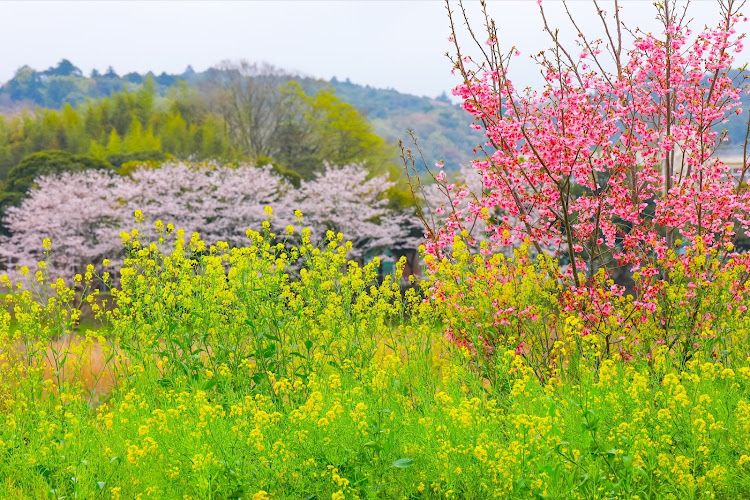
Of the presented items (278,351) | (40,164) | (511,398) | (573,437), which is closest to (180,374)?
(278,351)

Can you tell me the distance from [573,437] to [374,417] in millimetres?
1209

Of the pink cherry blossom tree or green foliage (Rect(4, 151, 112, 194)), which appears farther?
green foliage (Rect(4, 151, 112, 194))

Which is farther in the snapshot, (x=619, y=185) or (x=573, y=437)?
(x=619, y=185)

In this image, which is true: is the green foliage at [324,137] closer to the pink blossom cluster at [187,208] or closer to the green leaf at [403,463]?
the pink blossom cluster at [187,208]

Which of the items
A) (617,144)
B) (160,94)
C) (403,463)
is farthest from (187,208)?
(160,94)

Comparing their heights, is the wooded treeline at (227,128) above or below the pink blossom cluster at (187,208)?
above

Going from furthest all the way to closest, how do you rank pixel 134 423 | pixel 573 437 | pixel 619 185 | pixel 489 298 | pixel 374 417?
pixel 619 185 < pixel 489 298 < pixel 134 423 < pixel 374 417 < pixel 573 437

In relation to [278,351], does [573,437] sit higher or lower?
higher

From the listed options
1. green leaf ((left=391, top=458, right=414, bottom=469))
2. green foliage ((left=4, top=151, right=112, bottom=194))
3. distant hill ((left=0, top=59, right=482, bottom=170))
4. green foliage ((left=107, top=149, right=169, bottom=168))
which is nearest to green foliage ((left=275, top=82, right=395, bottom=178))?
green foliage ((left=107, top=149, right=169, bottom=168))

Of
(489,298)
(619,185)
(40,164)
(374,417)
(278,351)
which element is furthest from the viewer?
(40,164)

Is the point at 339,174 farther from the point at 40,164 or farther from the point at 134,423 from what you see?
the point at 134,423

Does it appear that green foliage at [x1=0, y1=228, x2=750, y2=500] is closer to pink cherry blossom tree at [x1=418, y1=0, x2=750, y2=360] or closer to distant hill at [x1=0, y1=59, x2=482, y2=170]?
pink cherry blossom tree at [x1=418, y1=0, x2=750, y2=360]

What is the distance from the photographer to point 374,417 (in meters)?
4.63

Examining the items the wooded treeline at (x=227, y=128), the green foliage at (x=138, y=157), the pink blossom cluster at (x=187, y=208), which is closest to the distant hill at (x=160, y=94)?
the wooded treeline at (x=227, y=128)
